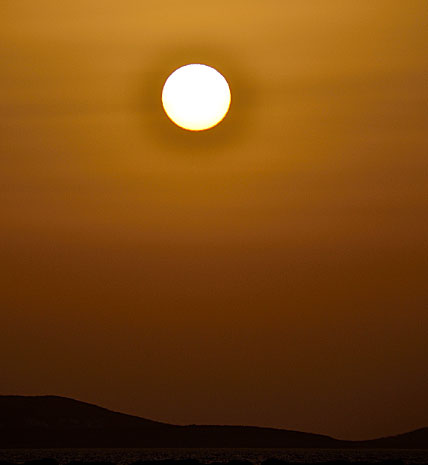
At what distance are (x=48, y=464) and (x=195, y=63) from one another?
28.4 metres

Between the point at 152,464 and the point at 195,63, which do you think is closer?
the point at 195,63

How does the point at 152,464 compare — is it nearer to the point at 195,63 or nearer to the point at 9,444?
the point at 195,63

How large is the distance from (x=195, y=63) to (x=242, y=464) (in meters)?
31.0

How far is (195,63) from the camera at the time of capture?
35.0m

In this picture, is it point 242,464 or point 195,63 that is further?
point 242,464

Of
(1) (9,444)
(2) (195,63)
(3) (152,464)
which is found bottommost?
(3) (152,464)

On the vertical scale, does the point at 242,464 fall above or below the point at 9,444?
below

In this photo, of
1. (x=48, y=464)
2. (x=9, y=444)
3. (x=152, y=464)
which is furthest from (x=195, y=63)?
(x=9, y=444)

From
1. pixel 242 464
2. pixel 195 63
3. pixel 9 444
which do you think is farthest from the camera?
pixel 9 444

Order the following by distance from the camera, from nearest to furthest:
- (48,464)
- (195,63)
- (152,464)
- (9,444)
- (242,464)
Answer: (195,63) < (152,464) < (48,464) < (242,464) < (9,444)

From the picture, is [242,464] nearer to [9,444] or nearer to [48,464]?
[48,464]

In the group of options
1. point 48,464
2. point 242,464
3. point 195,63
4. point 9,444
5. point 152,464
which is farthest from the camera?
point 9,444

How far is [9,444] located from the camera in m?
199

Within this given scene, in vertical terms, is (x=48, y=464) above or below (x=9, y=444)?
below
